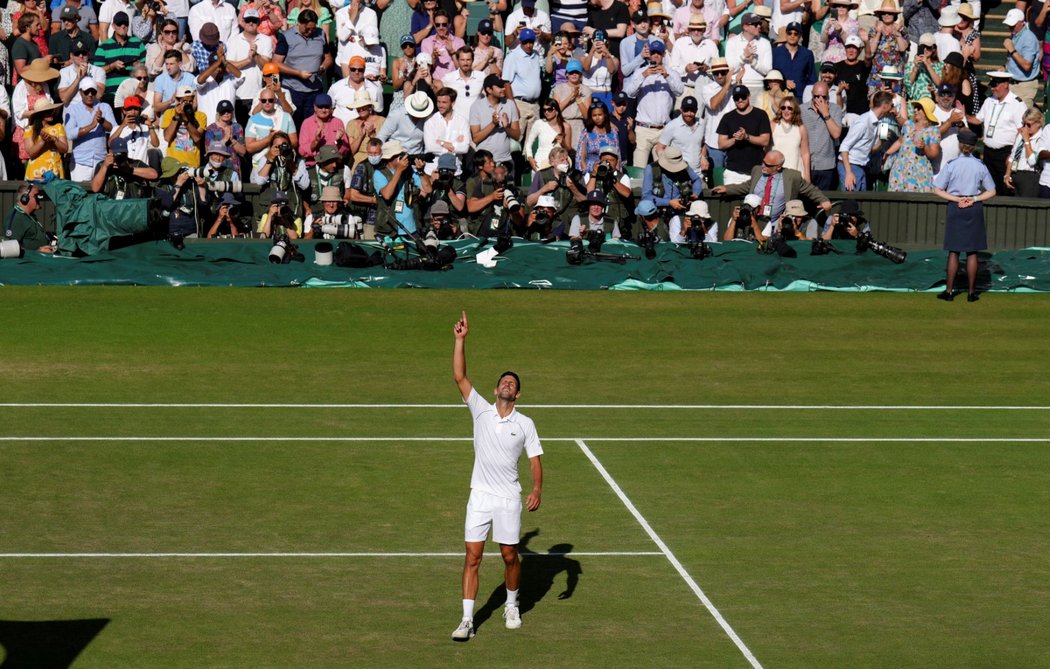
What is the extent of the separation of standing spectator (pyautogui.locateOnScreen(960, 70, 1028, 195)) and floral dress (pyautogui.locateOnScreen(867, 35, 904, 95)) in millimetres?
1575

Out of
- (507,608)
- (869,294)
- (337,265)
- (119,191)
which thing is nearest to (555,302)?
(337,265)

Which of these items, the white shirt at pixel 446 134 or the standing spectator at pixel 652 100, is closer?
the white shirt at pixel 446 134

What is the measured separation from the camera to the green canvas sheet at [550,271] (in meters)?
26.6

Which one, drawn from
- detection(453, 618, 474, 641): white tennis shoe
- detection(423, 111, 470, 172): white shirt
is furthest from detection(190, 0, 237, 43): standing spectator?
detection(453, 618, 474, 641): white tennis shoe

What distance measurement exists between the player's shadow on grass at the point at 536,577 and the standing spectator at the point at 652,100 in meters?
15.7

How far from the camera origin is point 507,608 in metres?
11.8

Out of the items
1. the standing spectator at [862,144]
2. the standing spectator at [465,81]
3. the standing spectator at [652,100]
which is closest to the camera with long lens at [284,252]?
the standing spectator at [465,81]

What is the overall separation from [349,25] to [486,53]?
8.09ft

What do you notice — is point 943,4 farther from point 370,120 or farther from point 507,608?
point 507,608

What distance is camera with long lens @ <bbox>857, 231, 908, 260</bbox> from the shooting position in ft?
89.5

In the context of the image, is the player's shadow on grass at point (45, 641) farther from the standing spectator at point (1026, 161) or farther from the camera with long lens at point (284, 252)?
the standing spectator at point (1026, 161)

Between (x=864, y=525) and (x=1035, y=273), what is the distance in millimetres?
14277

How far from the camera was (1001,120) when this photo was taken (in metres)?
29.7

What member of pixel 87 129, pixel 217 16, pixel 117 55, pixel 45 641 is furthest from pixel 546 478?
pixel 117 55
